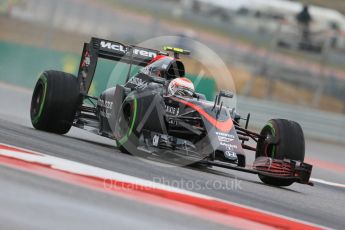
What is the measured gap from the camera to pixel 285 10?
147 feet

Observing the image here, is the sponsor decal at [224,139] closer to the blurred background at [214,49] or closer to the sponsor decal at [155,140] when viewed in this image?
the sponsor decal at [155,140]

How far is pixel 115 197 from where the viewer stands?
800 centimetres

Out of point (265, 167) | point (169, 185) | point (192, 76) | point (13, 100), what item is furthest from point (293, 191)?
point (192, 76)

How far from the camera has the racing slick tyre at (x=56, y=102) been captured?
1338 cm

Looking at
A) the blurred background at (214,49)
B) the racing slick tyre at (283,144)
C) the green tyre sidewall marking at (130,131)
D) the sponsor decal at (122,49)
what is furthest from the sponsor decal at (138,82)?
the blurred background at (214,49)

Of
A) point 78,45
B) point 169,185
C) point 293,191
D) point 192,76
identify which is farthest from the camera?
point 78,45

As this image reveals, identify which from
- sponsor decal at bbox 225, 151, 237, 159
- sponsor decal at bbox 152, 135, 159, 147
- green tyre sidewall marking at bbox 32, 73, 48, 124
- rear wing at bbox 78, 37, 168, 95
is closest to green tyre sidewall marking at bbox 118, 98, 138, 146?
sponsor decal at bbox 152, 135, 159, 147

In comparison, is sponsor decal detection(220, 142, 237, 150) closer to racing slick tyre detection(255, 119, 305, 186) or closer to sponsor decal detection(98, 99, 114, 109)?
racing slick tyre detection(255, 119, 305, 186)

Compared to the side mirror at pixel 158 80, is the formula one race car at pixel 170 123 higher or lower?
lower

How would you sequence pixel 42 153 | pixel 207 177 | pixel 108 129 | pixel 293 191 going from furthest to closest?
pixel 108 129, pixel 293 191, pixel 207 177, pixel 42 153

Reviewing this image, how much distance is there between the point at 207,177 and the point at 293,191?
1.48 meters

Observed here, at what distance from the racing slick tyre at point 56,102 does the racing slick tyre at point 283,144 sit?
119 inches

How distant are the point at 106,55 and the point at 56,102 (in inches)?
60.0

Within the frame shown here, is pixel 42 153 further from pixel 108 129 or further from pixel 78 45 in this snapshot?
pixel 78 45
